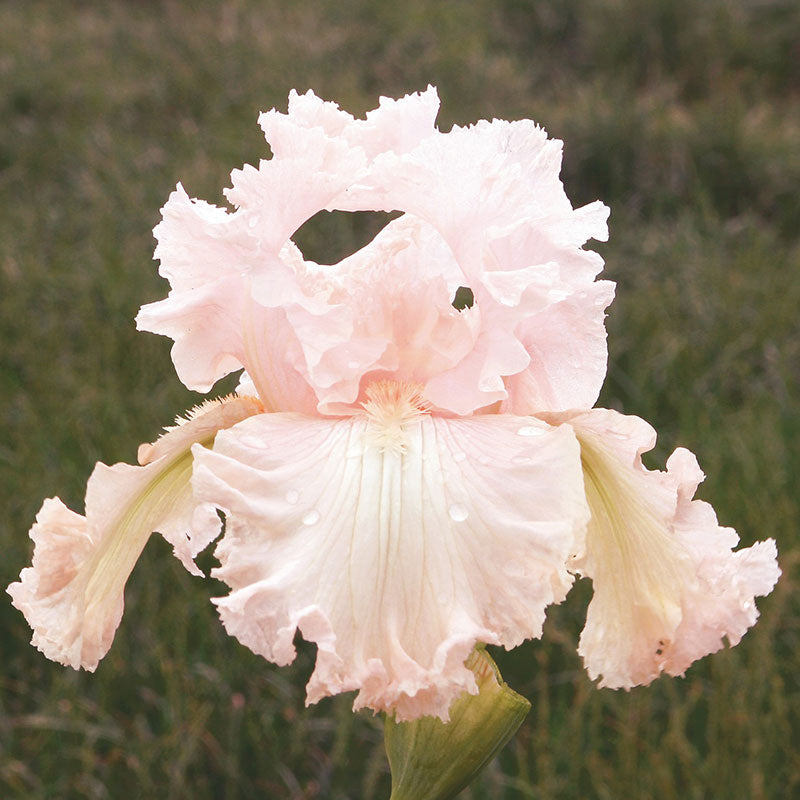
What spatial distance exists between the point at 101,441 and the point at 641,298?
6.68 feet

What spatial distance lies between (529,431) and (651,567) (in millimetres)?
179

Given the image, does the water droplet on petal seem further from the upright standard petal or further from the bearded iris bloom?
the upright standard petal

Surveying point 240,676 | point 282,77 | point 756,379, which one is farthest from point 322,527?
point 282,77

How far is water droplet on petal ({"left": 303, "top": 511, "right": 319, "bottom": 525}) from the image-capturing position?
0.99 meters

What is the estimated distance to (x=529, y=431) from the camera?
3.48ft

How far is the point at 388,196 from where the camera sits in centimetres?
114

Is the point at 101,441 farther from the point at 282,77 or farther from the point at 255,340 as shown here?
the point at 282,77

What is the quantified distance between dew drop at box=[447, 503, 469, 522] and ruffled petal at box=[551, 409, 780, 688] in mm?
149

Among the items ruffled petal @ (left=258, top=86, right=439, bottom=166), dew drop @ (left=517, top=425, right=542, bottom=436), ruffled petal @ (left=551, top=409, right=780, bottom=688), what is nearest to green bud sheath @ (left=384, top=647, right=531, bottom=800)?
ruffled petal @ (left=551, top=409, right=780, bottom=688)

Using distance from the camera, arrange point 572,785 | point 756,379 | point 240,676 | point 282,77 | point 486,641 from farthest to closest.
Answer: point 282,77
point 756,379
point 240,676
point 572,785
point 486,641

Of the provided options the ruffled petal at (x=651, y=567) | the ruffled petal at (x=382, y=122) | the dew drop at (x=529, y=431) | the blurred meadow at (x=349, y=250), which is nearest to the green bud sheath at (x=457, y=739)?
the ruffled petal at (x=651, y=567)

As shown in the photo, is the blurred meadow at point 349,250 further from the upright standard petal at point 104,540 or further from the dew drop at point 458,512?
the dew drop at point 458,512

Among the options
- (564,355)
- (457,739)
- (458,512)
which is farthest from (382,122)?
(457,739)

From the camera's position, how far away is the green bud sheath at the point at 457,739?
45.2 inches
